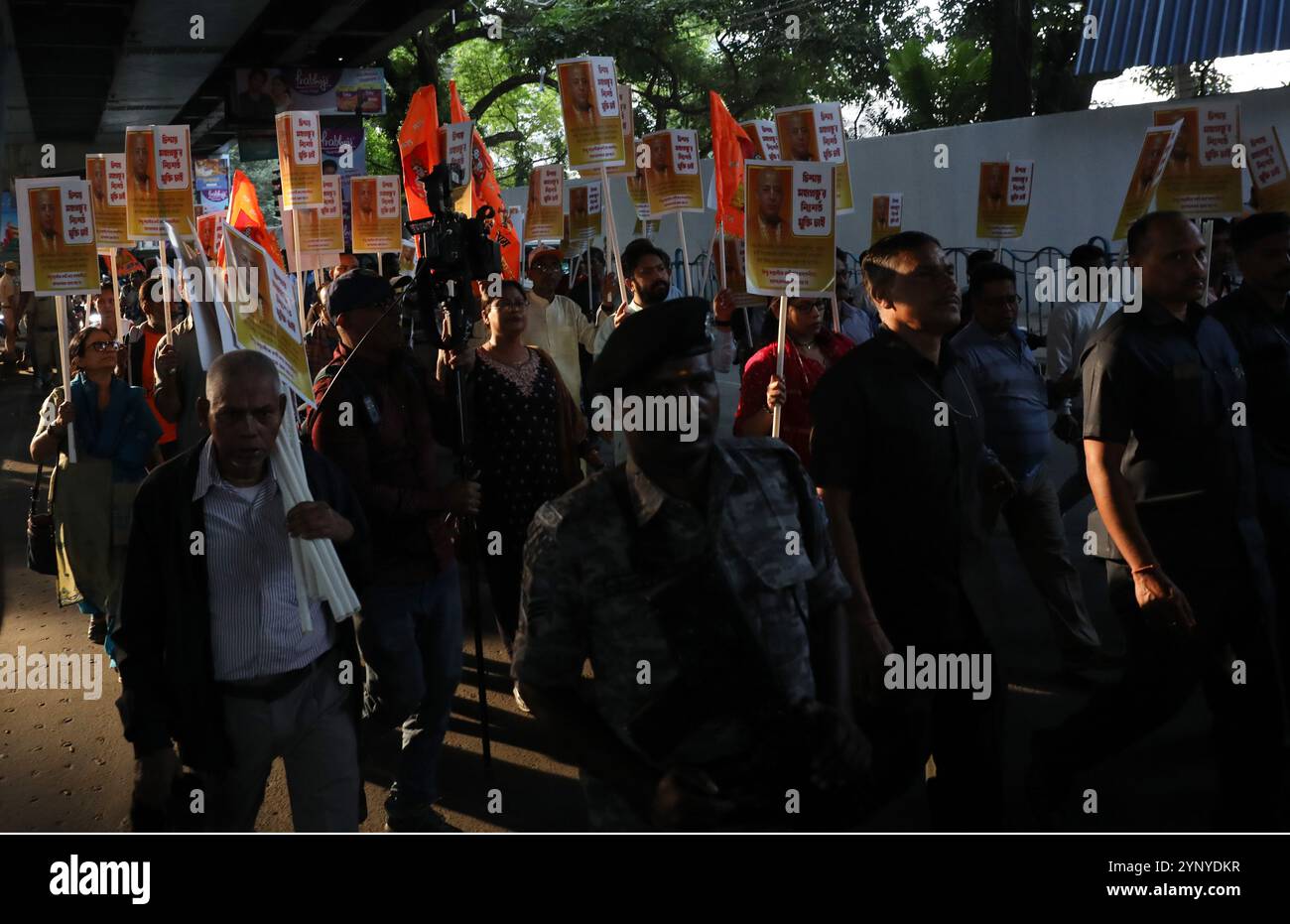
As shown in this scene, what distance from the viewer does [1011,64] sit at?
21.6 m

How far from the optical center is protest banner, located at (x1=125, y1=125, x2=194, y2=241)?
30.3ft

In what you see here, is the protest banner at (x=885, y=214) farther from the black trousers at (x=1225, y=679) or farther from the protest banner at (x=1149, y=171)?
the black trousers at (x=1225, y=679)

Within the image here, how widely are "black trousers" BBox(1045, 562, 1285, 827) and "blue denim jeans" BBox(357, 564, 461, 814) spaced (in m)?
2.20

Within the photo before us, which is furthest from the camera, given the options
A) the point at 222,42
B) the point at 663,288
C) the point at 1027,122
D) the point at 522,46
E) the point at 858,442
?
the point at 522,46

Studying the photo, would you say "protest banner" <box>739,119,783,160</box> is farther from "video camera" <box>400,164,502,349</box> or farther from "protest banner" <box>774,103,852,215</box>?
"video camera" <box>400,164,502,349</box>

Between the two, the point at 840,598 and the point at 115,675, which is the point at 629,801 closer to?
the point at 840,598

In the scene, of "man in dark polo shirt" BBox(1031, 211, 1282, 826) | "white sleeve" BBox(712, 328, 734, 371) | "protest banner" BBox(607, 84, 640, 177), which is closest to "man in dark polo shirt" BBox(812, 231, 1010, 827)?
Answer: "man in dark polo shirt" BBox(1031, 211, 1282, 826)

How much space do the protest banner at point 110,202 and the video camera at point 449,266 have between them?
5.64 meters

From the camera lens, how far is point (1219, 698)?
422cm

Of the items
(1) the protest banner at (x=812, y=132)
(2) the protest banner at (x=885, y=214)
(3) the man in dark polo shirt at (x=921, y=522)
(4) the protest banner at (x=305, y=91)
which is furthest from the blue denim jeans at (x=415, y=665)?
(4) the protest banner at (x=305, y=91)

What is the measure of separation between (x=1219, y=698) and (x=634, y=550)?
7.98ft

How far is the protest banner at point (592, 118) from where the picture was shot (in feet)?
29.9

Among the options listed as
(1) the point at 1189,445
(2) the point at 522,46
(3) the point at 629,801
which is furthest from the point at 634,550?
(2) the point at 522,46

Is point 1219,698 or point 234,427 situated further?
point 1219,698
